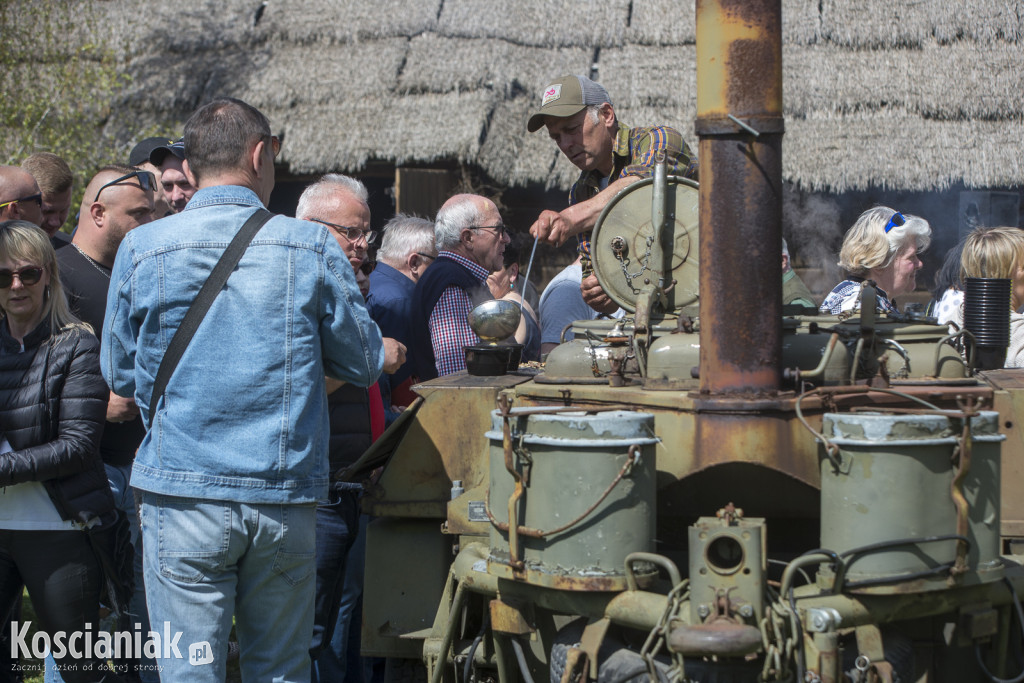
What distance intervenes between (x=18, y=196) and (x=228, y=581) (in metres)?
2.62

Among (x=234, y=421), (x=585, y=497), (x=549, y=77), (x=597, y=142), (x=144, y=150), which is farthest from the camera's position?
(x=549, y=77)

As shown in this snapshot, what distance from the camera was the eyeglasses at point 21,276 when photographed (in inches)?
166

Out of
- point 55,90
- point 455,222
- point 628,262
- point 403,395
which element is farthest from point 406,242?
point 55,90

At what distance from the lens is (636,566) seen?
3.02m

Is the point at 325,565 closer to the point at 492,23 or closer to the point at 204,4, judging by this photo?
the point at 492,23

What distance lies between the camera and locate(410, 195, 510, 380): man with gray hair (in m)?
5.14

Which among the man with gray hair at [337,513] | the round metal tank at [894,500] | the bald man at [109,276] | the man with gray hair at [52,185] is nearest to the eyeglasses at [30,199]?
the bald man at [109,276]

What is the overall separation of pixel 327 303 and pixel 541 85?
27.9 ft

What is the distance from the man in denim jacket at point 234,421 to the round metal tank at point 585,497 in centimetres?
61

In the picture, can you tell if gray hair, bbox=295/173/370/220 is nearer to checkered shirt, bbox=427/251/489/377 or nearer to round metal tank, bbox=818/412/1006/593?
checkered shirt, bbox=427/251/489/377

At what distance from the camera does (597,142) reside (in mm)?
5234

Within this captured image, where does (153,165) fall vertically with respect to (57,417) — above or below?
above

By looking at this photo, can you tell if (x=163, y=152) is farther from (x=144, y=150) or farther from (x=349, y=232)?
(x=349, y=232)

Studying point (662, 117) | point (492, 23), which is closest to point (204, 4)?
point (492, 23)
